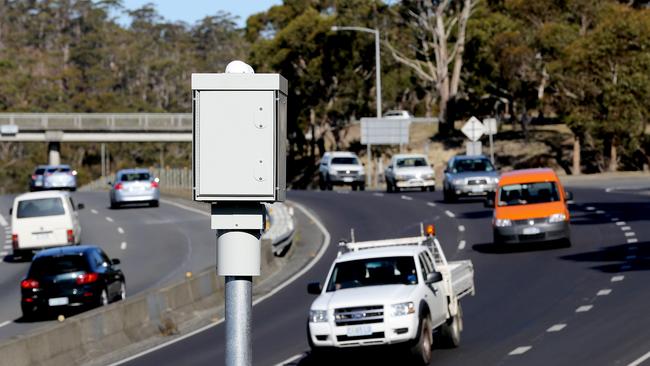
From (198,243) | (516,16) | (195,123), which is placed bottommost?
(198,243)

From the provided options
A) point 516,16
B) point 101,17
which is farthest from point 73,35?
point 516,16

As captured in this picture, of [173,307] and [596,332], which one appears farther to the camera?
[173,307]

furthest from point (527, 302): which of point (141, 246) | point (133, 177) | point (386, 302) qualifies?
point (133, 177)

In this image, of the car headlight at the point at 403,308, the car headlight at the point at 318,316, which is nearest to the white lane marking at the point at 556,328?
the car headlight at the point at 403,308

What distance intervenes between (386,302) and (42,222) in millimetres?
24265

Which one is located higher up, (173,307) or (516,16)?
(516,16)

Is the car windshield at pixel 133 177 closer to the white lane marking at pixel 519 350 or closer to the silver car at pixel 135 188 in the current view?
the silver car at pixel 135 188

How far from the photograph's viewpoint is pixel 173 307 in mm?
24359

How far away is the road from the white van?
806 centimetres

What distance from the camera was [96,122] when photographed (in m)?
97.8

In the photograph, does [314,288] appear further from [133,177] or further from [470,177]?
[133,177]

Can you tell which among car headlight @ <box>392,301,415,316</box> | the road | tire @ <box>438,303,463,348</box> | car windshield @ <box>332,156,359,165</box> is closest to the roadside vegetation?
car windshield @ <box>332,156,359,165</box>

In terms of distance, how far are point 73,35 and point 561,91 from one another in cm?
11321

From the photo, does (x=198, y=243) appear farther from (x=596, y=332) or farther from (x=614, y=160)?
(x=614, y=160)
